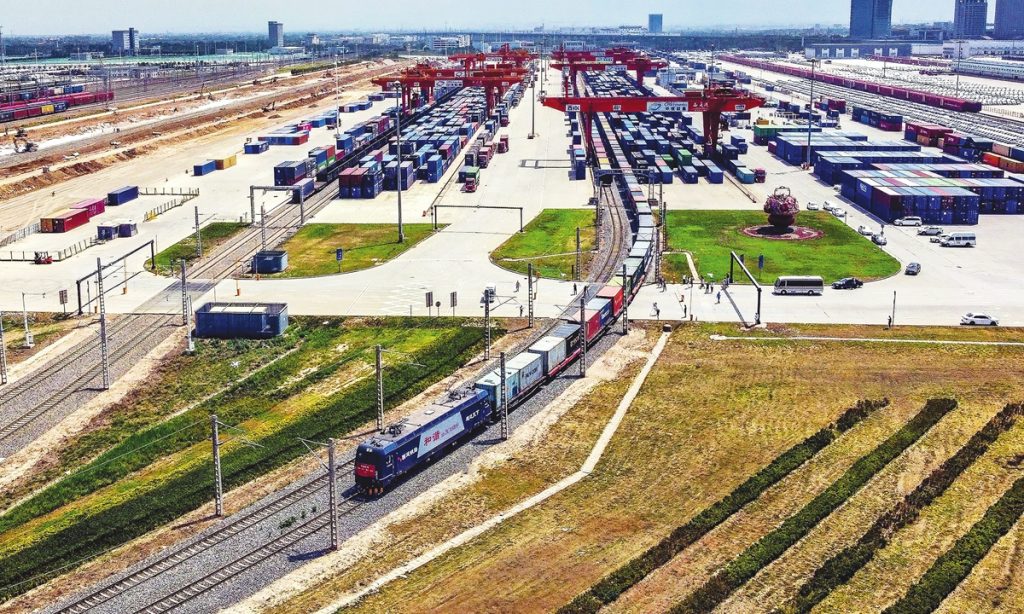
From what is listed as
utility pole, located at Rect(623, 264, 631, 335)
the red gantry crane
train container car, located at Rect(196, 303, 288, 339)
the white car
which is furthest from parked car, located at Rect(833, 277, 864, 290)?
the red gantry crane

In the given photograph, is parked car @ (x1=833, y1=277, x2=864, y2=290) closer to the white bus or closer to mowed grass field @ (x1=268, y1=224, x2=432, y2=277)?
the white bus

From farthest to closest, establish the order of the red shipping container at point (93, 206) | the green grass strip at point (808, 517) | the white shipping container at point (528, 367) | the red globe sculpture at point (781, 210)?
the red shipping container at point (93, 206)
the red globe sculpture at point (781, 210)
the white shipping container at point (528, 367)
the green grass strip at point (808, 517)

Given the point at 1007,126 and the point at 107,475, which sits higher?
the point at 1007,126

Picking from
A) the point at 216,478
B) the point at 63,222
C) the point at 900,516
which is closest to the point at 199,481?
the point at 216,478

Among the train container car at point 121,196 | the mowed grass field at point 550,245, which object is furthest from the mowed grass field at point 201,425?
the train container car at point 121,196

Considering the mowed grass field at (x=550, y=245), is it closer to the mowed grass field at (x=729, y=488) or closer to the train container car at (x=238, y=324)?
the mowed grass field at (x=729, y=488)

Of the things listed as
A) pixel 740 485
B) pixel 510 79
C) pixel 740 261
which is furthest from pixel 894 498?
pixel 510 79

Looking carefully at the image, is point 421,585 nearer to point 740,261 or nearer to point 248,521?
point 248,521
